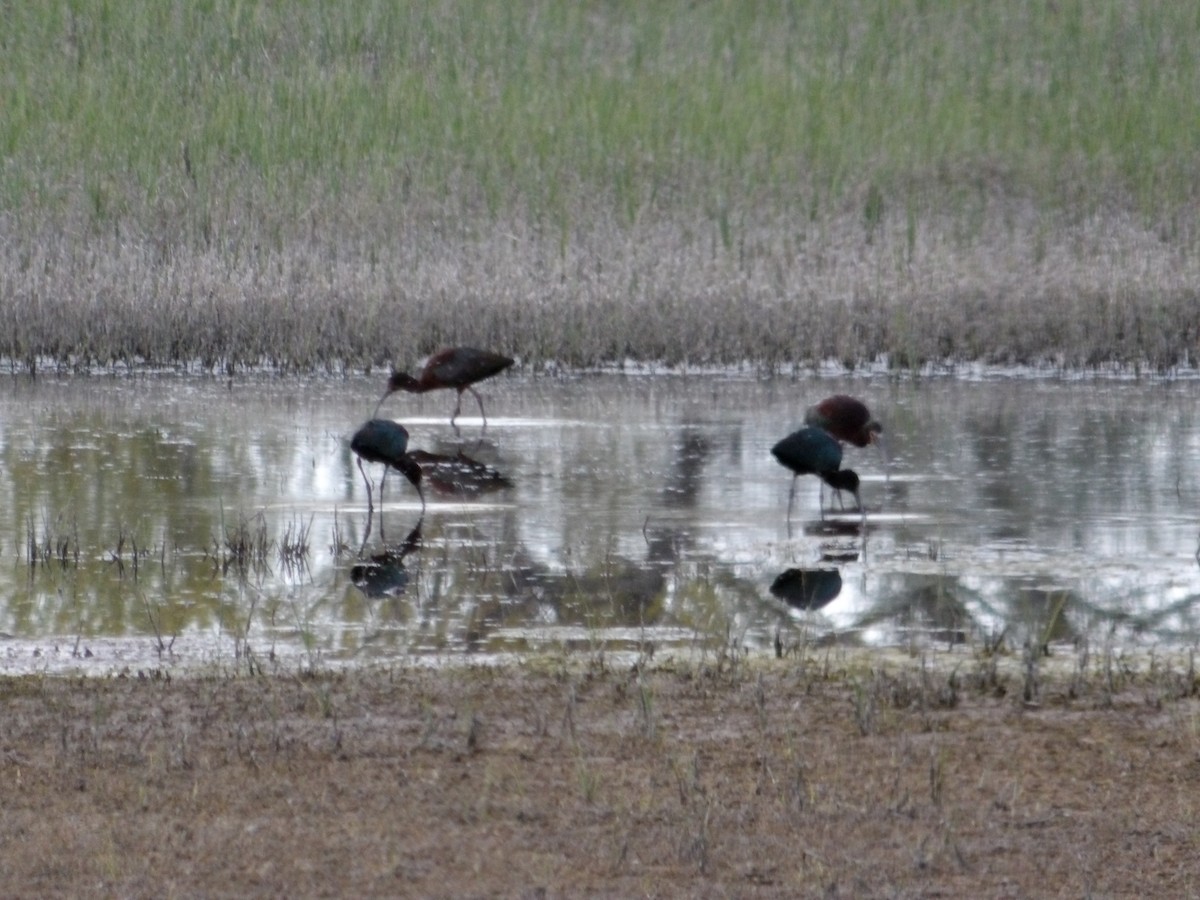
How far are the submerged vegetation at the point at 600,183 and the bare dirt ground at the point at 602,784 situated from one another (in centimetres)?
1278

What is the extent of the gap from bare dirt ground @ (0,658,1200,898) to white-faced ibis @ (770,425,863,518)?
11.4 ft

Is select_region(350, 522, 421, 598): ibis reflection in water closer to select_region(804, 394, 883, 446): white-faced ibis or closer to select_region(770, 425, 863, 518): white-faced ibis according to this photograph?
select_region(770, 425, 863, 518): white-faced ibis

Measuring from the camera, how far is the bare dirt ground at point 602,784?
484 cm

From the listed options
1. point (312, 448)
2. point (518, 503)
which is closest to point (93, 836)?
point (518, 503)

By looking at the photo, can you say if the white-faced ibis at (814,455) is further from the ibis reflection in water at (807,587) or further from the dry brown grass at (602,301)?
the dry brown grass at (602,301)

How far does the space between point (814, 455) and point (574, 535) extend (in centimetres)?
136

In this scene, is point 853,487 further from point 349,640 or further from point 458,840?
point 458,840

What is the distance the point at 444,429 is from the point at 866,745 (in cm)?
893

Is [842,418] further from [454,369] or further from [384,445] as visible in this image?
[454,369]

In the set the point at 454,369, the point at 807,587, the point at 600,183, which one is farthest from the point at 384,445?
the point at 600,183

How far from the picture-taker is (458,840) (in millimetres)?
5082

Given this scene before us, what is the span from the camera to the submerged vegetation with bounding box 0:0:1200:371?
19844 mm

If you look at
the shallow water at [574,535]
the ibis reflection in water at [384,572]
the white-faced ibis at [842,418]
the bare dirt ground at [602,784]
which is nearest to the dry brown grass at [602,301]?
the shallow water at [574,535]

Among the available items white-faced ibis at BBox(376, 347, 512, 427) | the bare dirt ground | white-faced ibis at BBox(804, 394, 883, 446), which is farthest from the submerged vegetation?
the bare dirt ground
